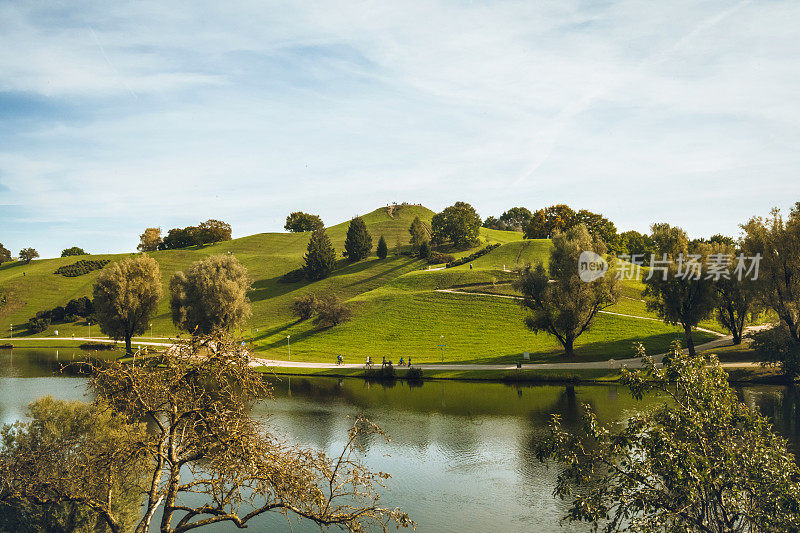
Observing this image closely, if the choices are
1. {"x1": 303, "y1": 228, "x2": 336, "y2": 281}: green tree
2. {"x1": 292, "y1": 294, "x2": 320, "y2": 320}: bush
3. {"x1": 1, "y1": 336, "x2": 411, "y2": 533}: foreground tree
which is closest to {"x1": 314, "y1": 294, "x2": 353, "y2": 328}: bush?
{"x1": 292, "y1": 294, "x2": 320, "y2": 320}: bush

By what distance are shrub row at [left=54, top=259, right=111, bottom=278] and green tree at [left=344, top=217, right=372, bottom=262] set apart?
2525 inches

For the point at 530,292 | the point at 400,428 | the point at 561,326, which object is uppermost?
the point at 530,292

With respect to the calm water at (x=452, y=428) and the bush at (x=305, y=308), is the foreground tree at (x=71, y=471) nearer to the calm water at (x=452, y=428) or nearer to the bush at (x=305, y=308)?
the calm water at (x=452, y=428)

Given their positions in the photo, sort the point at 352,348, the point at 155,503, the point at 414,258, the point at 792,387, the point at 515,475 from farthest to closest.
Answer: the point at 414,258
the point at 352,348
the point at 792,387
the point at 515,475
the point at 155,503

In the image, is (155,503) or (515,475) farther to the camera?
(515,475)

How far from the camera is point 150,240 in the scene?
155 m

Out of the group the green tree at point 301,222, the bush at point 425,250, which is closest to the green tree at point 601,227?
the bush at point 425,250

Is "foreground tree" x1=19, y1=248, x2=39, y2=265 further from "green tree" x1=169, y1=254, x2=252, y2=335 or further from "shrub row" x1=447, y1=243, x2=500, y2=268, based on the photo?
"shrub row" x1=447, y1=243, x2=500, y2=268

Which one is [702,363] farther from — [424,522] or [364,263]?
[364,263]

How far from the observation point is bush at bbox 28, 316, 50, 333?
99.8 metres

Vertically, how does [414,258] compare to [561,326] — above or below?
above

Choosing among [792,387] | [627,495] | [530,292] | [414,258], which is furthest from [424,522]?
[414,258]

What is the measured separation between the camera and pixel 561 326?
190ft

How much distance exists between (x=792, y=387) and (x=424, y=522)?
125 feet
